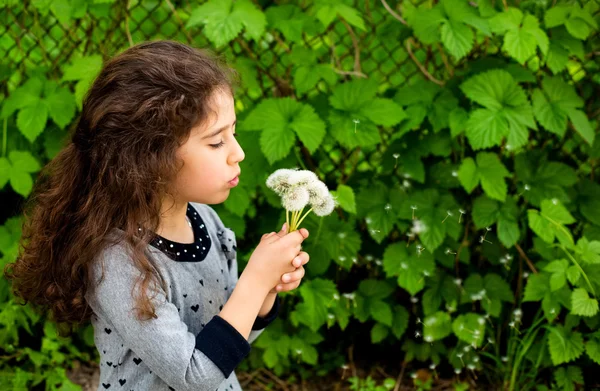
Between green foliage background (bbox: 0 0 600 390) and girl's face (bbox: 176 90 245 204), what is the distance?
2.49ft

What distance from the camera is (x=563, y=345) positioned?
234 centimetres

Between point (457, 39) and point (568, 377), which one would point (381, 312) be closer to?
point (568, 377)

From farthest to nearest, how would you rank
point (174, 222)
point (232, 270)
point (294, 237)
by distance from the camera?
point (232, 270) → point (174, 222) → point (294, 237)

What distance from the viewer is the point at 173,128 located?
141 centimetres

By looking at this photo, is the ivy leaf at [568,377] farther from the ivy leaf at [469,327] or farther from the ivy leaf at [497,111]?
the ivy leaf at [497,111]

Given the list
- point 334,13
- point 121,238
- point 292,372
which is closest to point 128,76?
point 121,238

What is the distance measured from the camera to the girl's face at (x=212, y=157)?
143cm

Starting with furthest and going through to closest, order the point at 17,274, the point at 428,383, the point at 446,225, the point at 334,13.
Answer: the point at 428,383 < the point at 446,225 < the point at 334,13 < the point at 17,274

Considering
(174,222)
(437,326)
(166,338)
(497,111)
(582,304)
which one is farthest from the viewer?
(437,326)

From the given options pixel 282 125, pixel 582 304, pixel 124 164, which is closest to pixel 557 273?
pixel 582 304

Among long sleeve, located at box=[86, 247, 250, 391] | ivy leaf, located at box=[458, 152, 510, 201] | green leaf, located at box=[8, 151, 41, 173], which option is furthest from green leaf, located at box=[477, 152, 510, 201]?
green leaf, located at box=[8, 151, 41, 173]

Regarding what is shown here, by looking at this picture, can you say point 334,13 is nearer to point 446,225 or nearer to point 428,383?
point 446,225

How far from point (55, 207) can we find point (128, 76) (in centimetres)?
32

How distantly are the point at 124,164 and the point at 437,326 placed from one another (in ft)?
4.86
